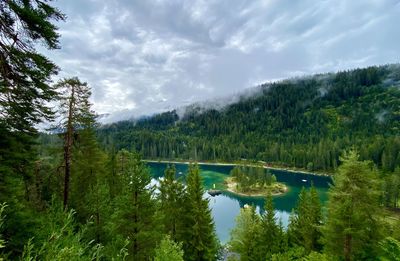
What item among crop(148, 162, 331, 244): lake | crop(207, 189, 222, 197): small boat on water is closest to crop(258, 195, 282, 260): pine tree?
crop(148, 162, 331, 244): lake

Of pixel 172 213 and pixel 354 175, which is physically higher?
pixel 354 175

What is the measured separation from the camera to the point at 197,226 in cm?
2722

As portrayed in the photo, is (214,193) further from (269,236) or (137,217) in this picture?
(137,217)

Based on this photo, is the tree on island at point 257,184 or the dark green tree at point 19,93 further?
the tree on island at point 257,184

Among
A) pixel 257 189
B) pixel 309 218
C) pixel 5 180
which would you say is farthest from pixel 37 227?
pixel 257 189

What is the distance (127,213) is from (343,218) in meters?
16.9

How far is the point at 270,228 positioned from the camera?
1324 inches

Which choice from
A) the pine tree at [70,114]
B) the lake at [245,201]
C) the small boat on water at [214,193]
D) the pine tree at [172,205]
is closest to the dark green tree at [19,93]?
the pine tree at [70,114]

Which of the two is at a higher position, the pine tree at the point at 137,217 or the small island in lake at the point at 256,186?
the pine tree at the point at 137,217

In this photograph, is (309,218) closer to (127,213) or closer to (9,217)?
(127,213)

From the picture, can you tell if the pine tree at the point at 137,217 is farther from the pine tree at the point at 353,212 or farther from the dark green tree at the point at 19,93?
the pine tree at the point at 353,212

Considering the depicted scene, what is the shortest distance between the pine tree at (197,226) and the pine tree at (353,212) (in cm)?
1114

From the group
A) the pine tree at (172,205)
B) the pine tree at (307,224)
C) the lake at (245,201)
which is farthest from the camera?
the lake at (245,201)

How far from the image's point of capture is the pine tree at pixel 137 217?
67.7 feet
